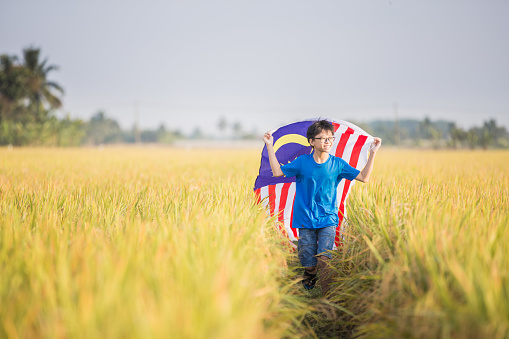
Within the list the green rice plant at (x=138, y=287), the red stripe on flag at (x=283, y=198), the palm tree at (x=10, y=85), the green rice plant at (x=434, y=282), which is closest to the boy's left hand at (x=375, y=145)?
the green rice plant at (x=434, y=282)

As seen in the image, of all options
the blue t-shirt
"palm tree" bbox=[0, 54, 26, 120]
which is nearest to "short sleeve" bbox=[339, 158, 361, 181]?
the blue t-shirt

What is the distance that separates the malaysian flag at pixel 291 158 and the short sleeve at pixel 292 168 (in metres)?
0.30

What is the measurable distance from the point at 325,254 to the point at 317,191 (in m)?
0.55

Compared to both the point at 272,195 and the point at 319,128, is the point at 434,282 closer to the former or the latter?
the point at 319,128

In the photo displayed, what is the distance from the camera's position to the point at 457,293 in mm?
1740

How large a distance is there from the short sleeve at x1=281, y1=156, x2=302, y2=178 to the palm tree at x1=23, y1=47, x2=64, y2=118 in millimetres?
39329

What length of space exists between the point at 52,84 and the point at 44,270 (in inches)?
1648

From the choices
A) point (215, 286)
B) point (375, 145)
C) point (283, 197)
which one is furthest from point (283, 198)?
point (215, 286)

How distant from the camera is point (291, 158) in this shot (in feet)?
12.4

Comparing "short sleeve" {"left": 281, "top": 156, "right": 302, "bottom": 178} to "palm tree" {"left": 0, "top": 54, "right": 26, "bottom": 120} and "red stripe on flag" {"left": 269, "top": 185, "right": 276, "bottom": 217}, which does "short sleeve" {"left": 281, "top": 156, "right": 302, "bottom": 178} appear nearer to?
"red stripe on flag" {"left": 269, "top": 185, "right": 276, "bottom": 217}

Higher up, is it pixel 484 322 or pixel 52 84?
pixel 52 84

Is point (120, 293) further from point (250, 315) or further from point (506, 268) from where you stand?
point (506, 268)

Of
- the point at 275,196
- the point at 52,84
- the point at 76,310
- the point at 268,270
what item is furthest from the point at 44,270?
the point at 52,84

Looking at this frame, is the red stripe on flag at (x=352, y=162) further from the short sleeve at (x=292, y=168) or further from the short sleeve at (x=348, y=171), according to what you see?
the short sleeve at (x=292, y=168)
